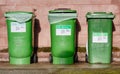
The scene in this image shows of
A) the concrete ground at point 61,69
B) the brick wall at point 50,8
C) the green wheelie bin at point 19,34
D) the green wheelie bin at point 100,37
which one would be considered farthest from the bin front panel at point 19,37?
the green wheelie bin at point 100,37

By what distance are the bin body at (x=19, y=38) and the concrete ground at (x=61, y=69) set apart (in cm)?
30

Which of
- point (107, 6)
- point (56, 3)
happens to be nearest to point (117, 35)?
point (107, 6)

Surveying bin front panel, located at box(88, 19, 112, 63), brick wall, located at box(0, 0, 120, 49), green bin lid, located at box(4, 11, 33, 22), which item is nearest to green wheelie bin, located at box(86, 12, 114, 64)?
bin front panel, located at box(88, 19, 112, 63)

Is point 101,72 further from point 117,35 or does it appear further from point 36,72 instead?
point 117,35

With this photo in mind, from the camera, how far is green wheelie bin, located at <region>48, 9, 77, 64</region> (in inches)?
428

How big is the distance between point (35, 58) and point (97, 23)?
1.86 m

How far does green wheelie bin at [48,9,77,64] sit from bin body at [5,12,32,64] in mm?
604

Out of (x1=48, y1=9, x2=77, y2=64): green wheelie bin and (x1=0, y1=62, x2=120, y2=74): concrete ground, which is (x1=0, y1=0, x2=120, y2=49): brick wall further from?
(x1=0, y1=62, x2=120, y2=74): concrete ground

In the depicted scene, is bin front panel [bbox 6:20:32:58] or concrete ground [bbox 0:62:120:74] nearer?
concrete ground [bbox 0:62:120:74]

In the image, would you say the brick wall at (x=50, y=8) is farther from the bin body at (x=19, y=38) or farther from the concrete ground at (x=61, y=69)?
the concrete ground at (x=61, y=69)

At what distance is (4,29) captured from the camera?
12039 millimetres

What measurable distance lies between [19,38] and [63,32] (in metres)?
1.10

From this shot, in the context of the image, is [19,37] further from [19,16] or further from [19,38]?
[19,16]

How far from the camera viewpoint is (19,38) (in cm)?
1091
